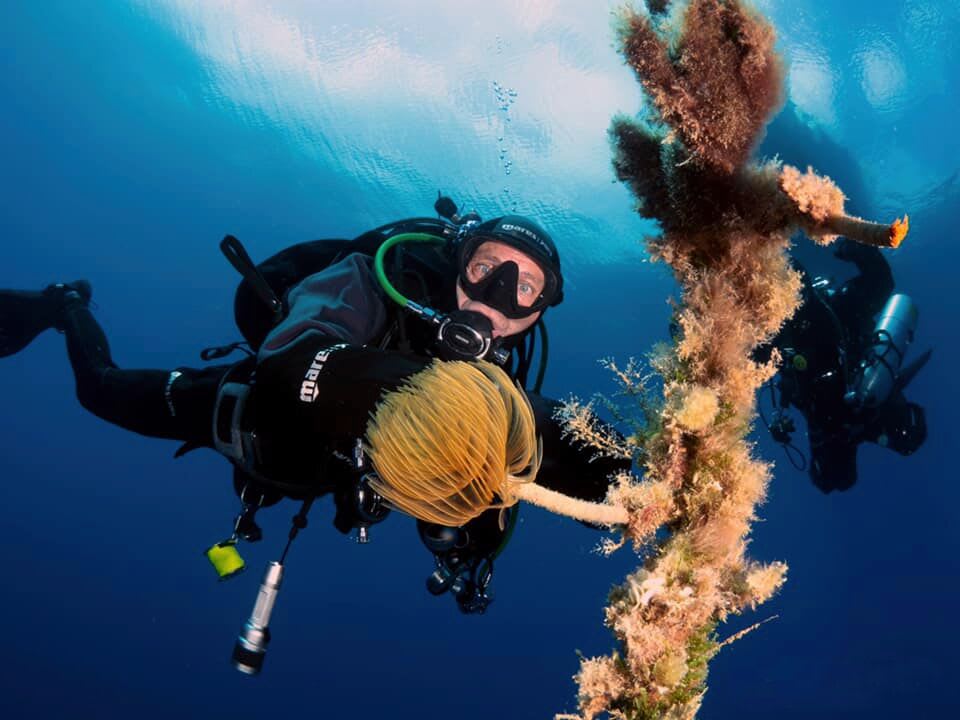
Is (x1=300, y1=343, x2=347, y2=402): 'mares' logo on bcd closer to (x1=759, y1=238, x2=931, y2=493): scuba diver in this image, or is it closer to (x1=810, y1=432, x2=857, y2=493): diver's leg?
(x1=759, y1=238, x2=931, y2=493): scuba diver

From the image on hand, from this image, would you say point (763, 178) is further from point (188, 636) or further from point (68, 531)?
point (68, 531)

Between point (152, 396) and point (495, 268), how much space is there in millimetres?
3118

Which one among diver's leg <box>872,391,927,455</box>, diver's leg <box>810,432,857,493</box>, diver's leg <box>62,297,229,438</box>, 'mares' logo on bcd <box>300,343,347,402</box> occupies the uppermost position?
diver's leg <box>872,391,927,455</box>

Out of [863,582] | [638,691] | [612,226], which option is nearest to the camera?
[638,691]

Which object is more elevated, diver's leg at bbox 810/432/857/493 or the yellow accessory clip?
diver's leg at bbox 810/432/857/493

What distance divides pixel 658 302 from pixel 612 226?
7.55 meters

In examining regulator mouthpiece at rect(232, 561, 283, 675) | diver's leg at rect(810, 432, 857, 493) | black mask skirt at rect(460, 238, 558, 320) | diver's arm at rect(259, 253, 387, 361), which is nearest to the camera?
diver's arm at rect(259, 253, 387, 361)

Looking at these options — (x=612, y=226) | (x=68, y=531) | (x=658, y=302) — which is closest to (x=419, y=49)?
(x=612, y=226)

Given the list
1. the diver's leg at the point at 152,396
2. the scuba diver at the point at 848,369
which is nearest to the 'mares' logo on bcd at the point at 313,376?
the diver's leg at the point at 152,396

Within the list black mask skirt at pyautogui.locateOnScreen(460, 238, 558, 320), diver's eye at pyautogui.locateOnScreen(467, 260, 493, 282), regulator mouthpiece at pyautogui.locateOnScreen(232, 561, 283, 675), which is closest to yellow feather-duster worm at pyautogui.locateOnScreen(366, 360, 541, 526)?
regulator mouthpiece at pyautogui.locateOnScreen(232, 561, 283, 675)

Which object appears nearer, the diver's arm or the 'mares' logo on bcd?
the 'mares' logo on bcd

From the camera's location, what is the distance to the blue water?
22688mm

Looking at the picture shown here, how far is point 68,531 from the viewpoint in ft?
160

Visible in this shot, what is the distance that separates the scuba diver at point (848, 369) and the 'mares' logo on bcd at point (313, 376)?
25.5 feet
